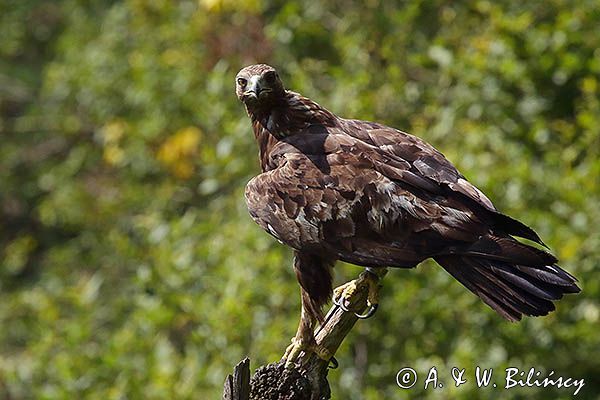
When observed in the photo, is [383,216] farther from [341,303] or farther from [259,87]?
[259,87]

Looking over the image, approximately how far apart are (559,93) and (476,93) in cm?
52

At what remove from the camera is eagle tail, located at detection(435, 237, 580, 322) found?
357 cm

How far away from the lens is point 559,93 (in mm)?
6770

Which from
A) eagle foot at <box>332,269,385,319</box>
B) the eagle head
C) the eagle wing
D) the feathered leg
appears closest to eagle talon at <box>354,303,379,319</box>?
eagle foot at <box>332,269,385,319</box>

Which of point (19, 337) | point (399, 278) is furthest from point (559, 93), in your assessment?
point (19, 337)

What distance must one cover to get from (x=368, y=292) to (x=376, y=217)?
38 centimetres

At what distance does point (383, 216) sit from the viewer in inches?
153

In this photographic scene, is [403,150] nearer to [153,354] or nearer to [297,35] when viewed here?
[153,354]

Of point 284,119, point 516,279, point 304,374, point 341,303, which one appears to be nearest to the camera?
point 516,279

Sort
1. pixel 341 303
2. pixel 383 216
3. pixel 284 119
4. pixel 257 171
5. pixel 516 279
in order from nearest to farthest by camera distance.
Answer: pixel 516 279 < pixel 383 216 < pixel 341 303 < pixel 284 119 < pixel 257 171

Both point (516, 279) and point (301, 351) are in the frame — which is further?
point (301, 351)

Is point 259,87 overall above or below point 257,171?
below

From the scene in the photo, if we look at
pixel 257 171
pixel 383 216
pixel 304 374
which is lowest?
pixel 304 374

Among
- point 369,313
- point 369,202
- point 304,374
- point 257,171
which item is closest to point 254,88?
point 369,202
